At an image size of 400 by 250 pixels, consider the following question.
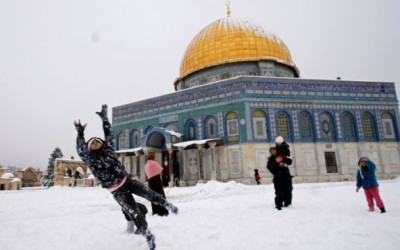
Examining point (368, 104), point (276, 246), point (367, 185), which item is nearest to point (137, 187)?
point (276, 246)

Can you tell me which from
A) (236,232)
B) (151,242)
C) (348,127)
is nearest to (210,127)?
(348,127)

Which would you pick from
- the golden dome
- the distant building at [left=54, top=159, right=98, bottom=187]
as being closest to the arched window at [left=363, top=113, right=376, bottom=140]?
the golden dome

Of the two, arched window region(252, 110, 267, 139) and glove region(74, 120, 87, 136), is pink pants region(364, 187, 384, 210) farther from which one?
arched window region(252, 110, 267, 139)

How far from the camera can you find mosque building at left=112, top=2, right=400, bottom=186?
20.0 meters

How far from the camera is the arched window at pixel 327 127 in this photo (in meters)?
21.2

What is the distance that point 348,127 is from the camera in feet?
71.3

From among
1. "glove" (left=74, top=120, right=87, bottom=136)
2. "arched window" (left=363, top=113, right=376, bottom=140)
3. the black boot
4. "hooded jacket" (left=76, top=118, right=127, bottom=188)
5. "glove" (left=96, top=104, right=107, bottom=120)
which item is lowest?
the black boot

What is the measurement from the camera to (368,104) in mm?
22219

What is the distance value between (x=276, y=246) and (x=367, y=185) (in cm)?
367

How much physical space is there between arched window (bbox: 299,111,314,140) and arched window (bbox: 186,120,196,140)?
27.0 feet

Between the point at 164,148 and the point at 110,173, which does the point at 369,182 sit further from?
the point at 164,148

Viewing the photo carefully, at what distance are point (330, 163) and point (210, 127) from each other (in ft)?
30.9

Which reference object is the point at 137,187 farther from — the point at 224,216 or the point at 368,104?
the point at 368,104

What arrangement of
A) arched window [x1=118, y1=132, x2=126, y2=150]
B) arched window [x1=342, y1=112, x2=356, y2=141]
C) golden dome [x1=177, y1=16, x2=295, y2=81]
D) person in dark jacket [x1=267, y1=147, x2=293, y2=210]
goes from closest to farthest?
person in dark jacket [x1=267, y1=147, x2=293, y2=210]
arched window [x1=342, y1=112, x2=356, y2=141]
golden dome [x1=177, y1=16, x2=295, y2=81]
arched window [x1=118, y1=132, x2=126, y2=150]
